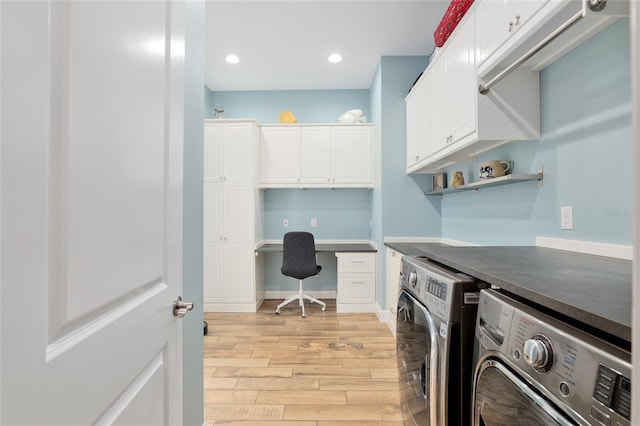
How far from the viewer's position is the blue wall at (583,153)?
1264 millimetres

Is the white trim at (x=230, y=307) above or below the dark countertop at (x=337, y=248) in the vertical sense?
below

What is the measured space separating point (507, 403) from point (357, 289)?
9.65 feet

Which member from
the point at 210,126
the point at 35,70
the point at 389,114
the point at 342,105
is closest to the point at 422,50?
the point at 389,114

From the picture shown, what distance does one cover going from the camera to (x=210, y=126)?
12.3ft

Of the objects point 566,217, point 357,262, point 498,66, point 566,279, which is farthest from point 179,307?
point 357,262

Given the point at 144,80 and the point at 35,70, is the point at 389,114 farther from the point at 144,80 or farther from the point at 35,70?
the point at 35,70

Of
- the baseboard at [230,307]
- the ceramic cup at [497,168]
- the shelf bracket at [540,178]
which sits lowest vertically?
the baseboard at [230,307]

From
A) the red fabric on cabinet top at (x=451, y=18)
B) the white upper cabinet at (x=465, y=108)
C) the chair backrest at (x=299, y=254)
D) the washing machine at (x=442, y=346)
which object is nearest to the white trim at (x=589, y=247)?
the white upper cabinet at (x=465, y=108)

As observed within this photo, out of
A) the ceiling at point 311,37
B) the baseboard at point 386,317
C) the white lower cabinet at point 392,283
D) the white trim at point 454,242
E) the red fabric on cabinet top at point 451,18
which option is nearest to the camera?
the red fabric on cabinet top at point 451,18

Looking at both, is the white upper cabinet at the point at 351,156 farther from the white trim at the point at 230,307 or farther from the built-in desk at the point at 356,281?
the white trim at the point at 230,307

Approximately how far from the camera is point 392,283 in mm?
3100

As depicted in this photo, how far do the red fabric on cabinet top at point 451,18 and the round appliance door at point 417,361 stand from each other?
189 centimetres

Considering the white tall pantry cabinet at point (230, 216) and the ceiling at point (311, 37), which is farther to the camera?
the white tall pantry cabinet at point (230, 216)

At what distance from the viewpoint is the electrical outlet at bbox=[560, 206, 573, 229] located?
1529 millimetres
